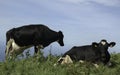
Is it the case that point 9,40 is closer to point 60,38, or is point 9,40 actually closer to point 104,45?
point 60,38

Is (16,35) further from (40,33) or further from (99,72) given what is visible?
(99,72)

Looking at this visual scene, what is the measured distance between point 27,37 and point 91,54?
5.39 m

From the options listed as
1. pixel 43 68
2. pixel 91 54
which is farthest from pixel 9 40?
pixel 43 68

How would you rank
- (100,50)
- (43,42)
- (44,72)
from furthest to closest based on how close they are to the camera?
(43,42) < (100,50) < (44,72)

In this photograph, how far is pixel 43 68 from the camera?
14.6 meters

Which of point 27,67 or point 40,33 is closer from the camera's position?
point 27,67

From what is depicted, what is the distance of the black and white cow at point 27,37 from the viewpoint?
2098cm

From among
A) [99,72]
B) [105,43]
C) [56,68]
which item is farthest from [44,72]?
[105,43]

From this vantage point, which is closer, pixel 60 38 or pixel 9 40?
pixel 9 40

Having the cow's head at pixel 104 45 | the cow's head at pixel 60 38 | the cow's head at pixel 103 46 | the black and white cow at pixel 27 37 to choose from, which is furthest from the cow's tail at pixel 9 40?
the cow's head at pixel 104 45

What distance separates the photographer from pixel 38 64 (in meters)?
15.1

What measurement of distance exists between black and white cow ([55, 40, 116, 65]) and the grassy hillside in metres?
1.03

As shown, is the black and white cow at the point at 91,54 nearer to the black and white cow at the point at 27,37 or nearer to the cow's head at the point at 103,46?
the cow's head at the point at 103,46

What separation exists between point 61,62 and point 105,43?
2181 millimetres
